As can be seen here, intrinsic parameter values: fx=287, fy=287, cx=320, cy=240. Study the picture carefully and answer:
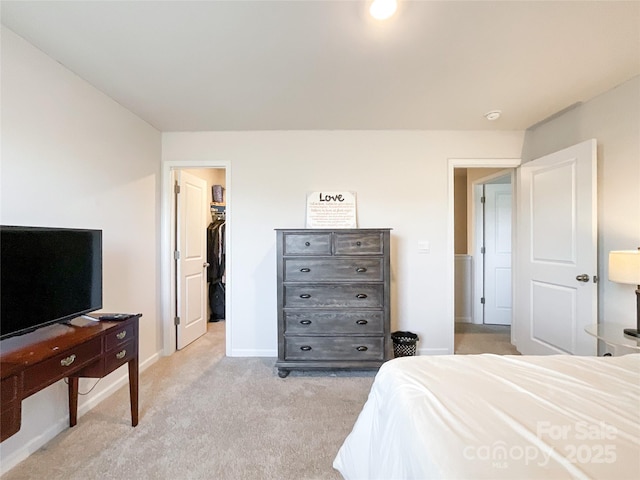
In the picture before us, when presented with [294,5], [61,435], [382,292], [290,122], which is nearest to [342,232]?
[382,292]

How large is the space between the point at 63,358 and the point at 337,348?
1832 millimetres

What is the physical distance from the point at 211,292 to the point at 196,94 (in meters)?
2.88

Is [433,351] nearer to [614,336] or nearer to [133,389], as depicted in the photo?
[614,336]

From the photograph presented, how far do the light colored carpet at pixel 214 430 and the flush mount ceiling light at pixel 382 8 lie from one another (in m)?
2.32

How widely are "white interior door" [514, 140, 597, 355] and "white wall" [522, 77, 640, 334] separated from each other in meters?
0.15

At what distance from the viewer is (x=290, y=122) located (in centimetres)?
278

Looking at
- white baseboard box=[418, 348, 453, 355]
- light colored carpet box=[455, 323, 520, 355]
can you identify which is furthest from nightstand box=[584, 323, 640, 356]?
white baseboard box=[418, 348, 453, 355]

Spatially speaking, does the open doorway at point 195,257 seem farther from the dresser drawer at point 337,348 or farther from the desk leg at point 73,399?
the dresser drawer at point 337,348

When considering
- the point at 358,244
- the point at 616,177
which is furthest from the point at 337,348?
the point at 616,177

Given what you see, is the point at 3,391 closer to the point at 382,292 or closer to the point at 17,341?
the point at 17,341

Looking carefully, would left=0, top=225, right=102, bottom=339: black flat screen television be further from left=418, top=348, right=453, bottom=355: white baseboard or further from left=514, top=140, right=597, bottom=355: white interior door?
left=514, top=140, right=597, bottom=355: white interior door

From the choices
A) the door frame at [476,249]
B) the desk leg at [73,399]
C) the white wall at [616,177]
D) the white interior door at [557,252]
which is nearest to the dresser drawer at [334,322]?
the desk leg at [73,399]

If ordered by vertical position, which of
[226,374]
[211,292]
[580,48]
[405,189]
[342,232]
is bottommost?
[226,374]

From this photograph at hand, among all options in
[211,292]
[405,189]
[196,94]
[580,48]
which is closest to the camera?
→ [580,48]
